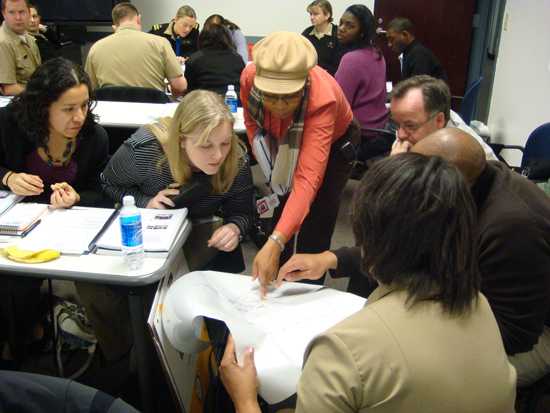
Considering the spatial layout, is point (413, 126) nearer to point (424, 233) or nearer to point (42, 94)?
point (424, 233)

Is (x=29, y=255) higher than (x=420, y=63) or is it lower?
lower

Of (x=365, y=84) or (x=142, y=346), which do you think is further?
(x=365, y=84)

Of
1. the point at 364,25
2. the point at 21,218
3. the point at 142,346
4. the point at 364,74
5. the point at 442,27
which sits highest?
the point at 364,25

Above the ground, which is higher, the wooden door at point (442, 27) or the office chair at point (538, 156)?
the wooden door at point (442, 27)

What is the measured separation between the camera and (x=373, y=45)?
331 centimetres

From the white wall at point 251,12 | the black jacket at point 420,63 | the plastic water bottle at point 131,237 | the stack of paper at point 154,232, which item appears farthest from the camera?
the white wall at point 251,12

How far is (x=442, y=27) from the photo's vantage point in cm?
567

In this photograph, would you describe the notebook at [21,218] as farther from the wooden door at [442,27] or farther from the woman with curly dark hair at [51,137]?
the wooden door at [442,27]

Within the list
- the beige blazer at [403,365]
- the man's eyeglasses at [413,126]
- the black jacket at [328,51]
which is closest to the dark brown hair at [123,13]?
the black jacket at [328,51]

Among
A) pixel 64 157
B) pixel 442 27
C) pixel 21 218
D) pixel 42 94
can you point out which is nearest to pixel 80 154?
pixel 64 157

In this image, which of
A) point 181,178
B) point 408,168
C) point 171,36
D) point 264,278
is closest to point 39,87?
point 181,178

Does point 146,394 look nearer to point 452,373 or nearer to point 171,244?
point 171,244

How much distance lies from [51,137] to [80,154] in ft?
0.43

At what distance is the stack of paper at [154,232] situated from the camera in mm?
1661
